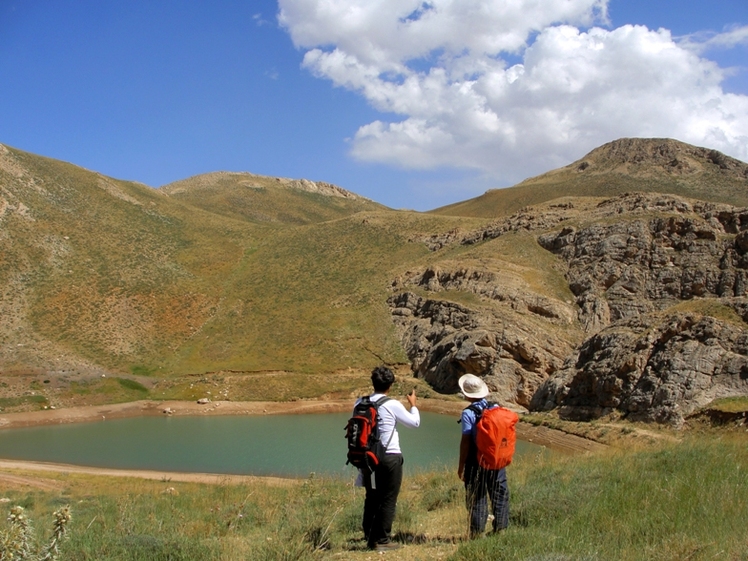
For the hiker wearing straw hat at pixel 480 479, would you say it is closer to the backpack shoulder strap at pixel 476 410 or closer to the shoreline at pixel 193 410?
the backpack shoulder strap at pixel 476 410

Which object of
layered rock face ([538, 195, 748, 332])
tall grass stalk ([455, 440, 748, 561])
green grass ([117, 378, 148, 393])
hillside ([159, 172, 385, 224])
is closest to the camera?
tall grass stalk ([455, 440, 748, 561])

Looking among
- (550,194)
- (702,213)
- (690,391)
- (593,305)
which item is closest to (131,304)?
(593,305)

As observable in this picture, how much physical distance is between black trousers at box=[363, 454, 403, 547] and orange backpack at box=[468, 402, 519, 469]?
2.86 feet

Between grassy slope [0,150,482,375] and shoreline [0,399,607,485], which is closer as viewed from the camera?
shoreline [0,399,607,485]

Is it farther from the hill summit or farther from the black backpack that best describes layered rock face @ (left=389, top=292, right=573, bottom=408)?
the hill summit

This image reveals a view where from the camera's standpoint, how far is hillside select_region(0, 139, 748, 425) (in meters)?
31.6

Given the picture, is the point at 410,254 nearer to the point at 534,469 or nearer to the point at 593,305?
the point at 593,305

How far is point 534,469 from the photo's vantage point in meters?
10.8

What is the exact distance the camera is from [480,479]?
251 inches

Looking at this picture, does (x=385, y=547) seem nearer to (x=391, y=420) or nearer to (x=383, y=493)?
(x=383, y=493)

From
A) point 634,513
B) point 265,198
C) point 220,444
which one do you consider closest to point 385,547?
point 634,513

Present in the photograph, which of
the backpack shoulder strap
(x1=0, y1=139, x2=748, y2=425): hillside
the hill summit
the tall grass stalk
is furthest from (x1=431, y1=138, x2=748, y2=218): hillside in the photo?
the backpack shoulder strap

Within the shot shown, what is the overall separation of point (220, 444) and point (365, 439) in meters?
25.4

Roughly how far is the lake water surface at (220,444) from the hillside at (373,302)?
6.09 m
